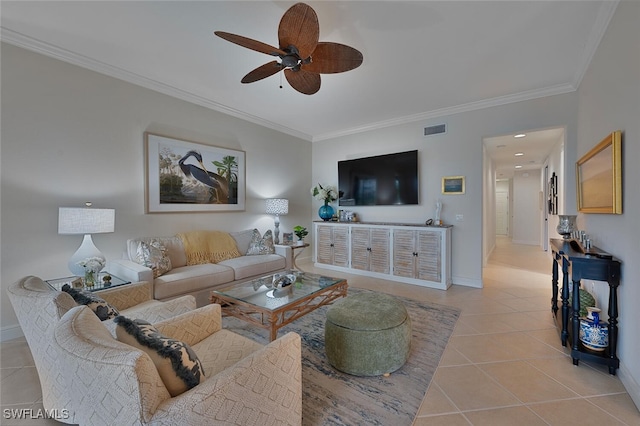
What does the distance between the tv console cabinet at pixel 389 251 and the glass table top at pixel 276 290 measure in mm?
1830

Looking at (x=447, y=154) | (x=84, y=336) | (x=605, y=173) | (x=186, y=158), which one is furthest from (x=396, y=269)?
(x=84, y=336)

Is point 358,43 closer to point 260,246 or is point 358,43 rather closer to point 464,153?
point 464,153

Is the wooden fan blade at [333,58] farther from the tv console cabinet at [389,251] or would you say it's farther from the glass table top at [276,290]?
the tv console cabinet at [389,251]

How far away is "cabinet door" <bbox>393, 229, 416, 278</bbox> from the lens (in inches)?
166

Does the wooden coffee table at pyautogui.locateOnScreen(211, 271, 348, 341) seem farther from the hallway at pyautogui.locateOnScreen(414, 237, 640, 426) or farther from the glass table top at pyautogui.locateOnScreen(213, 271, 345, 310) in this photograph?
the hallway at pyautogui.locateOnScreen(414, 237, 640, 426)

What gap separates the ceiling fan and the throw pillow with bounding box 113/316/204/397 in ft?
5.79

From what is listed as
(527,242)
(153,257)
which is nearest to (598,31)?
(153,257)

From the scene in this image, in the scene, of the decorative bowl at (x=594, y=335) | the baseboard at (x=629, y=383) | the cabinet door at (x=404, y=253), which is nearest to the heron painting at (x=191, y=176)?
the cabinet door at (x=404, y=253)

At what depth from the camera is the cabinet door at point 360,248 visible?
15.4ft

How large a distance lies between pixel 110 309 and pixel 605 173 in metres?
3.62

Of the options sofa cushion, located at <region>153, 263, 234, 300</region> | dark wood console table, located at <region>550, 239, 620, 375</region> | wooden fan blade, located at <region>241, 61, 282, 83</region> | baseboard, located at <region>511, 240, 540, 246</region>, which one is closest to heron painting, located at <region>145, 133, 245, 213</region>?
sofa cushion, located at <region>153, 263, 234, 300</region>

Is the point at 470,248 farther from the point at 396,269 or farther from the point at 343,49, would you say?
the point at 343,49

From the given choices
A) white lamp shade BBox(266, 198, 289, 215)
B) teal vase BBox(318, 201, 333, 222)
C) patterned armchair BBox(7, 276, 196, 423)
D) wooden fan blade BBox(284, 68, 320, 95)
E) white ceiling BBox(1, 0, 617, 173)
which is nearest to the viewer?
patterned armchair BBox(7, 276, 196, 423)

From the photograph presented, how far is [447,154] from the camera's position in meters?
4.27
